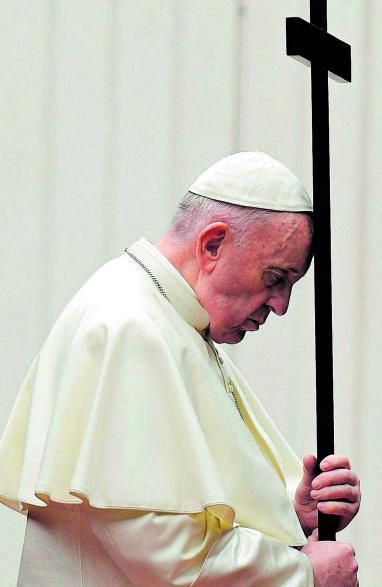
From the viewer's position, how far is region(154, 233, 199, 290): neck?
3.05 m

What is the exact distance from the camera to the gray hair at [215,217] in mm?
3012

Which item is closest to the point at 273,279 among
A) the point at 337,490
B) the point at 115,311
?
the point at 115,311

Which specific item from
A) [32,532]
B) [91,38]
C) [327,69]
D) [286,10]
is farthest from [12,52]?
[32,532]

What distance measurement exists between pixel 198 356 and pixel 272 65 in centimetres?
278

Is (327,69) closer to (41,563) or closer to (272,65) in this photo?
(41,563)

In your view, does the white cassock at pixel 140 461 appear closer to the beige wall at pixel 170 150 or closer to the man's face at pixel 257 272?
the man's face at pixel 257 272

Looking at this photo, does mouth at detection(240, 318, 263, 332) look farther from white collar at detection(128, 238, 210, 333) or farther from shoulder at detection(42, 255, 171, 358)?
shoulder at detection(42, 255, 171, 358)

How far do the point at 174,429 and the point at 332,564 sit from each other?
502 mm

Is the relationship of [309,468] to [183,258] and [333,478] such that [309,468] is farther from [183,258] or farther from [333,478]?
[183,258]

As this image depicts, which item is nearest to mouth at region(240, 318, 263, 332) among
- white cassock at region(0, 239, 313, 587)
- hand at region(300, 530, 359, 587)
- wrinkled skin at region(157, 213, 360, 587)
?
wrinkled skin at region(157, 213, 360, 587)

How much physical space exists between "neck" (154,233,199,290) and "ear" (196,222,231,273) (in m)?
0.03

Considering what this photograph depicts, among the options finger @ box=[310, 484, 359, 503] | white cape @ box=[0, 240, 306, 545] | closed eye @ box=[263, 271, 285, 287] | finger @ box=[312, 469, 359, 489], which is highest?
closed eye @ box=[263, 271, 285, 287]

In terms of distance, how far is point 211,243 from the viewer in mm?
3018

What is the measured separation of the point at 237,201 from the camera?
9.99 feet
